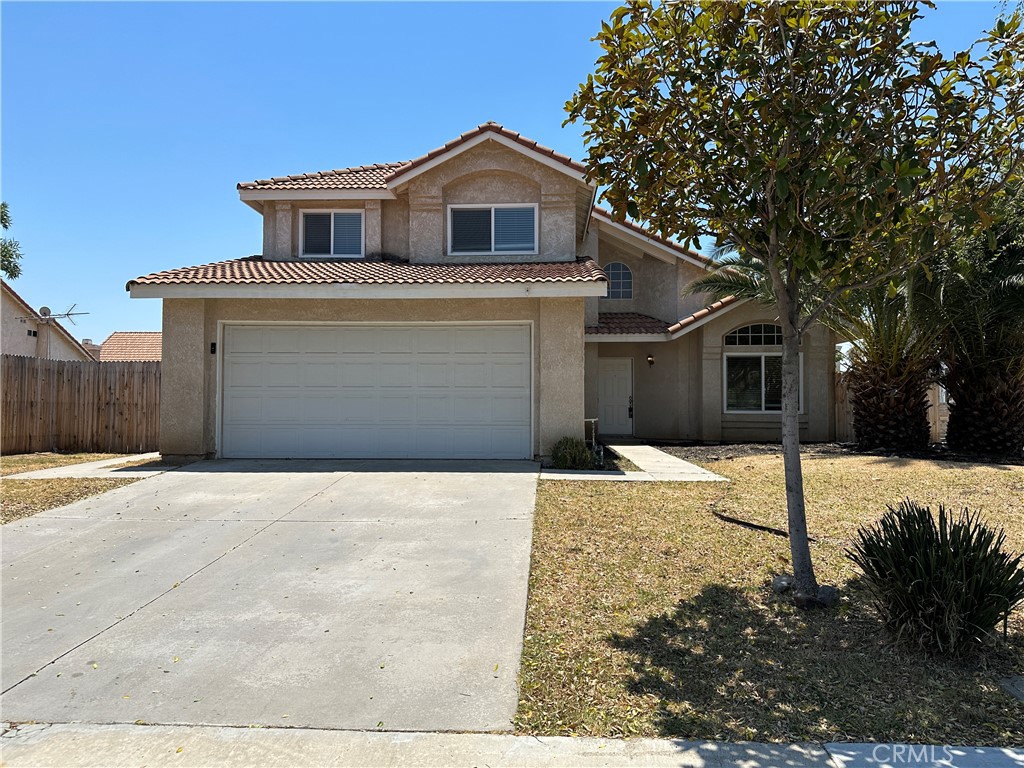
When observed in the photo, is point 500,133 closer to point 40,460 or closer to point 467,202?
point 467,202

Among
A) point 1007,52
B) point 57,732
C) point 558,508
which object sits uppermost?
point 1007,52

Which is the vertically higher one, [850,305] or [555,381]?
[850,305]

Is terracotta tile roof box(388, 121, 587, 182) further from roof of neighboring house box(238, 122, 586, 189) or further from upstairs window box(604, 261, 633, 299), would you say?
upstairs window box(604, 261, 633, 299)

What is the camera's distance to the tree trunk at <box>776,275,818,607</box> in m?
5.14

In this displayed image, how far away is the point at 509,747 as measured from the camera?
3309 millimetres

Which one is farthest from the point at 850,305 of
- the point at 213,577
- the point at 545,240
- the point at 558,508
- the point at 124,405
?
the point at 124,405

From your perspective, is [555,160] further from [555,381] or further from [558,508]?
[558,508]

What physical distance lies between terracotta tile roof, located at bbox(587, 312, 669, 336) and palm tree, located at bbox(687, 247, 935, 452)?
10.5 ft

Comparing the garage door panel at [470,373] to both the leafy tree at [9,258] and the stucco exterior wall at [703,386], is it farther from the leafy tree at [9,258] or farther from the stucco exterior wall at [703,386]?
the leafy tree at [9,258]

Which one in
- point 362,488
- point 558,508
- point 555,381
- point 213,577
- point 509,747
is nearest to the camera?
point 509,747

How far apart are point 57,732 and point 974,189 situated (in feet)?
22.6

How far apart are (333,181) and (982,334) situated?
13.8 meters

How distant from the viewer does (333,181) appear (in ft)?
49.5

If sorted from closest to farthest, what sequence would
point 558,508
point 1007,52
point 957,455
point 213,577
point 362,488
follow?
point 1007,52 < point 213,577 < point 558,508 < point 362,488 < point 957,455
